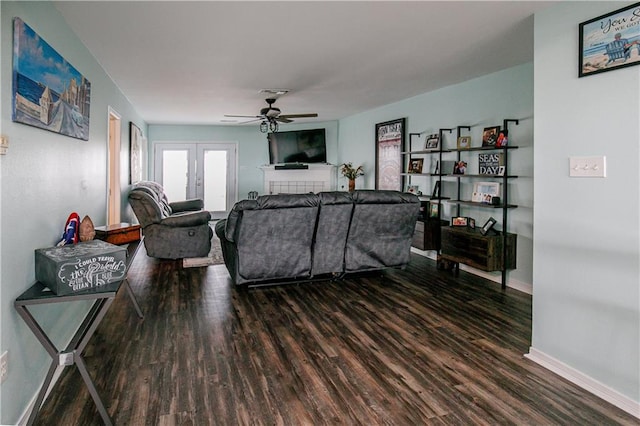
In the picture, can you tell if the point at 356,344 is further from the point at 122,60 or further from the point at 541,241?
the point at 122,60

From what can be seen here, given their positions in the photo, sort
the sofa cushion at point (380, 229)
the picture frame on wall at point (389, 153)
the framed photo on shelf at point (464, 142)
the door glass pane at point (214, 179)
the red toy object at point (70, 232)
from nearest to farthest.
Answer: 1. the red toy object at point (70, 232)
2. the sofa cushion at point (380, 229)
3. the framed photo on shelf at point (464, 142)
4. the picture frame on wall at point (389, 153)
5. the door glass pane at point (214, 179)

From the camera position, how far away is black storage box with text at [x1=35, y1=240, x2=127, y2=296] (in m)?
1.92

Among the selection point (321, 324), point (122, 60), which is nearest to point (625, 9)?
point (321, 324)

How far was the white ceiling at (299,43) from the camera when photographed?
2840 mm

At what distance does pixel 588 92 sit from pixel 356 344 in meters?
2.22

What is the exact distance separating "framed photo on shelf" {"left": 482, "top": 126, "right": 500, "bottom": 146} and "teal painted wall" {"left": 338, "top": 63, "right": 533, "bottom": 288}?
0.11 m

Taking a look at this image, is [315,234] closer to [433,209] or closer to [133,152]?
[433,209]

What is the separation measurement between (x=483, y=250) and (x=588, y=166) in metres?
2.06

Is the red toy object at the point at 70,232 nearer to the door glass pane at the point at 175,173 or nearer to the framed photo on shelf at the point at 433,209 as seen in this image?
the framed photo on shelf at the point at 433,209

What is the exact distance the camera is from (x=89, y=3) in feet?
Result: 8.96

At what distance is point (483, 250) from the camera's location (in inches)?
170

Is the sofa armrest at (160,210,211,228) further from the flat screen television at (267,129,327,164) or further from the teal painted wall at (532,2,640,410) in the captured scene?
the flat screen television at (267,129,327,164)

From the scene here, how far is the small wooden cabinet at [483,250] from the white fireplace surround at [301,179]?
519cm

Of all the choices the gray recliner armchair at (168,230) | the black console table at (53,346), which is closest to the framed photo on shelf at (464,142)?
the gray recliner armchair at (168,230)
